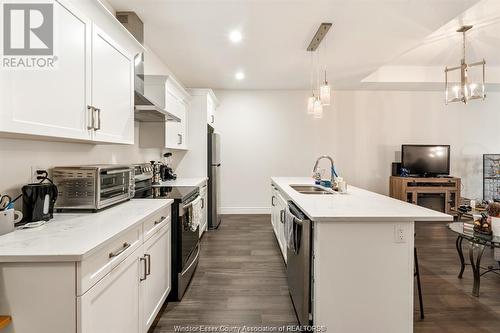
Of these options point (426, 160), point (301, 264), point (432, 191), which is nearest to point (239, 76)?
point (301, 264)

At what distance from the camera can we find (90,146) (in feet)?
7.14

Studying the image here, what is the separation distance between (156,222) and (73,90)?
0.99 meters

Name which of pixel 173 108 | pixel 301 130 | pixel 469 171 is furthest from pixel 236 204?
pixel 469 171

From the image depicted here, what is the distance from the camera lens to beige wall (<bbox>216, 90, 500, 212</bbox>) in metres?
5.63

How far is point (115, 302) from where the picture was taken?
1.30 metres

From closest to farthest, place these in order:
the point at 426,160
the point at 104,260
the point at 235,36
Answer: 1. the point at 104,260
2. the point at 235,36
3. the point at 426,160

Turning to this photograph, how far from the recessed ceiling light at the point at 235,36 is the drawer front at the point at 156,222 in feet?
7.15

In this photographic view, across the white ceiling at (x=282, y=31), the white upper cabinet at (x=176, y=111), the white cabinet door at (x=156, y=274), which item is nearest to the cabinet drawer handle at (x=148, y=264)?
the white cabinet door at (x=156, y=274)

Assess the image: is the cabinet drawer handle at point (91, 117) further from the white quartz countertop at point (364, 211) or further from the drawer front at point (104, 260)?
the white quartz countertop at point (364, 211)

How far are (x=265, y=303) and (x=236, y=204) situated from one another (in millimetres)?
3462

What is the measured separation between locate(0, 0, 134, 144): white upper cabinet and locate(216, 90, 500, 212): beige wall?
3633 millimetres

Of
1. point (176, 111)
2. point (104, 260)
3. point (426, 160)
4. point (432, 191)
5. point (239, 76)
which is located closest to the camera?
point (104, 260)

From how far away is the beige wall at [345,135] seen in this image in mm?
5633

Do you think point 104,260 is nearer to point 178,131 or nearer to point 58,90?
point 58,90
